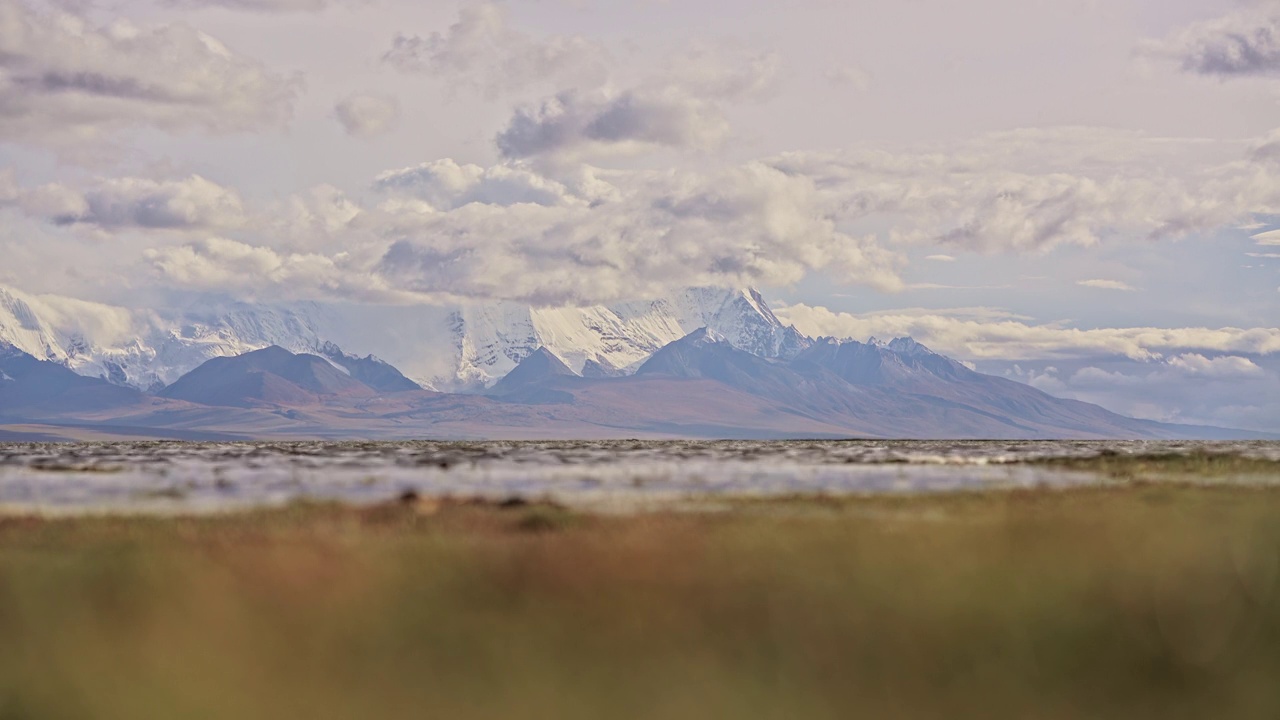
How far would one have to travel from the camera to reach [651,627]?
32.8 m

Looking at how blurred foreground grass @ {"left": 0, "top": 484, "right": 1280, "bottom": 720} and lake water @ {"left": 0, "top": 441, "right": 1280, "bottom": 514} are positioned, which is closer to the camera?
blurred foreground grass @ {"left": 0, "top": 484, "right": 1280, "bottom": 720}

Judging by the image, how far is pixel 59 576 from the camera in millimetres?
40375

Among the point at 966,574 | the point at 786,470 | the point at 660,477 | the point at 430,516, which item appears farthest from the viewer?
the point at 786,470

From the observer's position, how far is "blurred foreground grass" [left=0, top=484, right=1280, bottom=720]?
29531mm

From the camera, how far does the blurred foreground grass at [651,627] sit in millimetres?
29531

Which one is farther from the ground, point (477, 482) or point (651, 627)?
point (651, 627)

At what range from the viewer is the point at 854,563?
39312 mm

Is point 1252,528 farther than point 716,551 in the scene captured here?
Yes

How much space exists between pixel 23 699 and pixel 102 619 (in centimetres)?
529

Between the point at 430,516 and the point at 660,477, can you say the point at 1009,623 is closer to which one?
the point at 430,516

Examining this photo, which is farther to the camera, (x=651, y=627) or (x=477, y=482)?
(x=477, y=482)

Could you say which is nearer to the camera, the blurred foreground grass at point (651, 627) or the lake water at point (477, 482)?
the blurred foreground grass at point (651, 627)

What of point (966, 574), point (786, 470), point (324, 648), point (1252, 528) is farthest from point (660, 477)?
point (324, 648)

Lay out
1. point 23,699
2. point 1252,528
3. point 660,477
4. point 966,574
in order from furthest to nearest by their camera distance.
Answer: point 660,477
point 1252,528
point 966,574
point 23,699
